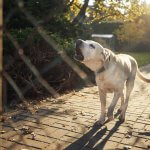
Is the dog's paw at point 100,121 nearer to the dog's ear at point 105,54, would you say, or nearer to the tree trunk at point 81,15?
the dog's ear at point 105,54

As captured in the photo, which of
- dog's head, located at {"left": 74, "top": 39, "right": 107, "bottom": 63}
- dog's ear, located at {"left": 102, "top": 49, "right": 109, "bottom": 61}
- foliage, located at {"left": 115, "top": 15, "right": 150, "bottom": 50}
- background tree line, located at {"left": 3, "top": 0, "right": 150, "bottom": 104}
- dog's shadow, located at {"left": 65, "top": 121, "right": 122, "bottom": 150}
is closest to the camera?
dog's shadow, located at {"left": 65, "top": 121, "right": 122, "bottom": 150}

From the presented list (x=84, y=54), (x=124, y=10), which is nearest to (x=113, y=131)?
(x=84, y=54)

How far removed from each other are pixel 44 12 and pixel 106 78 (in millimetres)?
5505

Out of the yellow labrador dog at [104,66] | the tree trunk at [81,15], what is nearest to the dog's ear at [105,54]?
the yellow labrador dog at [104,66]

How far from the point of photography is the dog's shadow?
3.85 meters

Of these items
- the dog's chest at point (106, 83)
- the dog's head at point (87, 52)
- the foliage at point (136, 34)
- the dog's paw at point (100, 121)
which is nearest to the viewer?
the dog's head at point (87, 52)

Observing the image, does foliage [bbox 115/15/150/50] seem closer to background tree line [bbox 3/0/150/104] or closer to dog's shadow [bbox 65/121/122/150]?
background tree line [bbox 3/0/150/104]

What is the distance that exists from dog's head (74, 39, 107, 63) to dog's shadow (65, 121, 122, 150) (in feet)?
3.80

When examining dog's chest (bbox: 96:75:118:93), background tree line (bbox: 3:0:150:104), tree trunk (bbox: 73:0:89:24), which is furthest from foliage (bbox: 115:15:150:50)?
dog's chest (bbox: 96:75:118:93)

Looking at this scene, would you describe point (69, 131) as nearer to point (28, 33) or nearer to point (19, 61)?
point (19, 61)

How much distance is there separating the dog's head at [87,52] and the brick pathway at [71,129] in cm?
118

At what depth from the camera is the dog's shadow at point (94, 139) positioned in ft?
12.6

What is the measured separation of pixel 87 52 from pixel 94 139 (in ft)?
4.34

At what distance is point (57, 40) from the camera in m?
7.65
